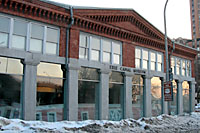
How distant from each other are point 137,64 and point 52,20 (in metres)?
9.75

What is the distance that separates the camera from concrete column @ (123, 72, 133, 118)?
21359mm

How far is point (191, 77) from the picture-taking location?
31062mm

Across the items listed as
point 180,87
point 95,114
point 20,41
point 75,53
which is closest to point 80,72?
point 75,53

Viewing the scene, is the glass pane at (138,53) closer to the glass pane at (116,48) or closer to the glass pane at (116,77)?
the glass pane at (116,48)

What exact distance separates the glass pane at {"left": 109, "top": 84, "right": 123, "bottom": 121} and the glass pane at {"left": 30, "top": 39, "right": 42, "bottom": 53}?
7.10 metres


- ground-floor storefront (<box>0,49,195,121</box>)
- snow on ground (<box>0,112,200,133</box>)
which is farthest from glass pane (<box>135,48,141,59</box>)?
snow on ground (<box>0,112,200,133</box>)

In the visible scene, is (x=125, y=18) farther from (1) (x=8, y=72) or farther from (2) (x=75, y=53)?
(1) (x=8, y=72)

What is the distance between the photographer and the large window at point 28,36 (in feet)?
50.4

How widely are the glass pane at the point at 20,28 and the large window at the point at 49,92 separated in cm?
244

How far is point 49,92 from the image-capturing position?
1689 cm

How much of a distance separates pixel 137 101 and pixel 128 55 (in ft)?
14.7

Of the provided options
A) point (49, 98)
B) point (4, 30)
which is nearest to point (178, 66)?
point (49, 98)

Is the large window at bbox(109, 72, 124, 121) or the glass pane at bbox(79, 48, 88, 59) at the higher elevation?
the glass pane at bbox(79, 48, 88, 59)

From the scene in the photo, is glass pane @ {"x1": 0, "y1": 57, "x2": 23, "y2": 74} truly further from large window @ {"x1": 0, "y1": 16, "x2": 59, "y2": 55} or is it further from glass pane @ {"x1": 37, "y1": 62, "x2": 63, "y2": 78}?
glass pane @ {"x1": 37, "y1": 62, "x2": 63, "y2": 78}
